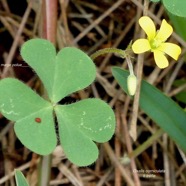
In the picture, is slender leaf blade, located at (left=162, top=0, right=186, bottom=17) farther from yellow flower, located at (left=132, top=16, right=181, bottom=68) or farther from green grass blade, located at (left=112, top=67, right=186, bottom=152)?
green grass blade, located at (left=112, top=67, right=186, bottom=152)

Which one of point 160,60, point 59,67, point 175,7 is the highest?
point 175,7

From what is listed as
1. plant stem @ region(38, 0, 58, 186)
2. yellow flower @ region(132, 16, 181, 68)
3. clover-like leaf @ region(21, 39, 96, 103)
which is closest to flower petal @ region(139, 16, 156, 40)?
yellow flower @ region(132, 16, 181, 68)

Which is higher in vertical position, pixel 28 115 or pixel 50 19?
pixel 50 19

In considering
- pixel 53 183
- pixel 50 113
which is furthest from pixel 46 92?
pixel 53 183

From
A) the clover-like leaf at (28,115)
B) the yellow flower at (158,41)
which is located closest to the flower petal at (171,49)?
the yellow flower at (158,41)

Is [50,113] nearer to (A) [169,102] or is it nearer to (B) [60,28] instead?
(A) [169,102]

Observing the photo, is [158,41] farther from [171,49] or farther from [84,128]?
[84,128]

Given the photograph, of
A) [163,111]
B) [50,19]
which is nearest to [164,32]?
[163,111]
